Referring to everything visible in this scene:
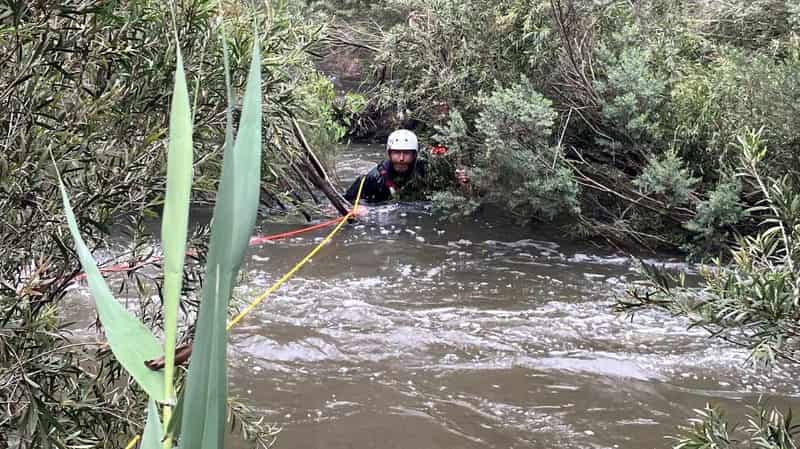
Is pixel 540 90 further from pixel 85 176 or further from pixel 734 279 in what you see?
pixel 85 176

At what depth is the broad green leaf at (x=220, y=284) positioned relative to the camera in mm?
497

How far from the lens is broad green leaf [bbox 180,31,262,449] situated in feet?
1.63

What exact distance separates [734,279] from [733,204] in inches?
180

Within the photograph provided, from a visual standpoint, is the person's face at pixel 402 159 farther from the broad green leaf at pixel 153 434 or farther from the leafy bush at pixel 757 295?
the broad green leaf at pixel 153 434

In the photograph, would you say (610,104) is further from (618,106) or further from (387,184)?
(387,184)

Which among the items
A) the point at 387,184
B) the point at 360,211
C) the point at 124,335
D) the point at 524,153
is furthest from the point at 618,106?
the point at 124,335

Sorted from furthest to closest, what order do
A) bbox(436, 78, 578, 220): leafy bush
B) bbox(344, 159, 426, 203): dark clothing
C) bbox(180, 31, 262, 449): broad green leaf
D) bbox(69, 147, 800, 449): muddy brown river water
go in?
bbox(344, 159, 426, 203): dark clothing < bbox(436, 78, 578, 220): leafy bush < bbox(69, 147, 800, 449): muddy brown river water < bbox(180, 31, 262, 449): broad green leaf

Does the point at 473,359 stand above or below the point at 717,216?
below

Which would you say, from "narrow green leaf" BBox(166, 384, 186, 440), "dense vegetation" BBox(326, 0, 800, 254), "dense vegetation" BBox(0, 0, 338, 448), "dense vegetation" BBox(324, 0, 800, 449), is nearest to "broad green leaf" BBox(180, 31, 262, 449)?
"narrow green leaf" BBox(166, 384, 186, 440)

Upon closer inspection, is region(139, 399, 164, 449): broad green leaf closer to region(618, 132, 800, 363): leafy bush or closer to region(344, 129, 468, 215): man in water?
region(618, 132, 800, 363): leafy bush

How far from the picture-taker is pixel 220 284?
50 cm

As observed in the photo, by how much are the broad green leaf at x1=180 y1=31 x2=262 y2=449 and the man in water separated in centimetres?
838

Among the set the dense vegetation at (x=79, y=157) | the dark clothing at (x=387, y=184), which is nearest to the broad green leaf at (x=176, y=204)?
the dense vegetation at (x=79, y=157)

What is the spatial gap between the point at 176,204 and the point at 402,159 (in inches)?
341
